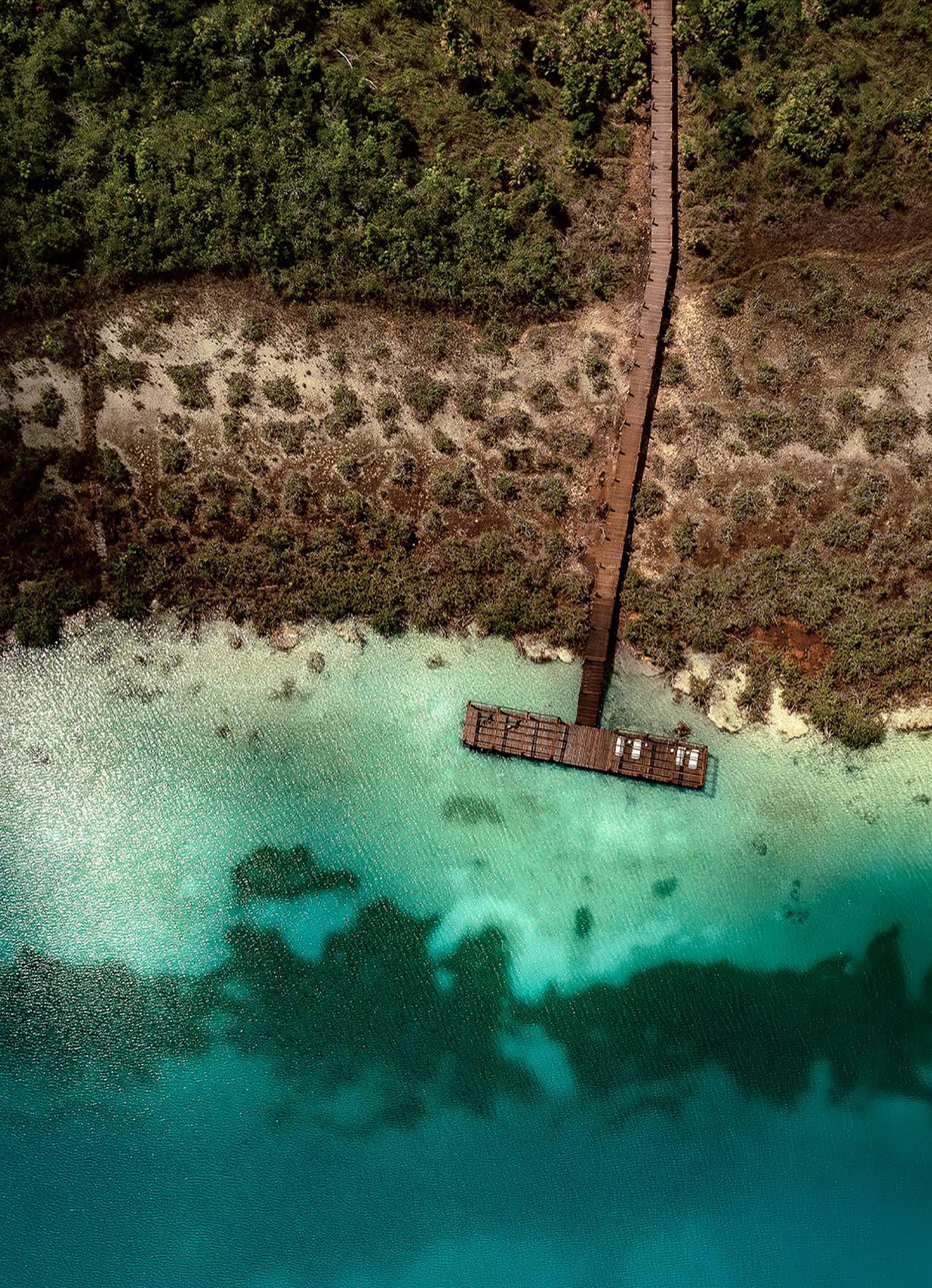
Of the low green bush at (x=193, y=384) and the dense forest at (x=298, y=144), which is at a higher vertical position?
the dense forest at (x=298, y=144)

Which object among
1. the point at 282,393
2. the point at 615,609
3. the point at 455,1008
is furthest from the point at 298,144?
the point at 455,1008

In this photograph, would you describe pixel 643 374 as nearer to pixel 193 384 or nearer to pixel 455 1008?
pixel 193 384

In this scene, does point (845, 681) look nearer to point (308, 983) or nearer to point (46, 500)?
point (308, 983)

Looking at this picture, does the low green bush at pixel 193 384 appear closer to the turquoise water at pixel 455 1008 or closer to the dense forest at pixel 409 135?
the dense forest at pixel 409 135

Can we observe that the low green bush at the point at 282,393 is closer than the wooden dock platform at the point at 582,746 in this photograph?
No

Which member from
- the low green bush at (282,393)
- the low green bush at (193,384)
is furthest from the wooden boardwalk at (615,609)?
the low green bush at (193,384)

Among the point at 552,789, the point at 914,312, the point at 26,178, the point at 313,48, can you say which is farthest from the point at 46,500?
the point at 914,312
